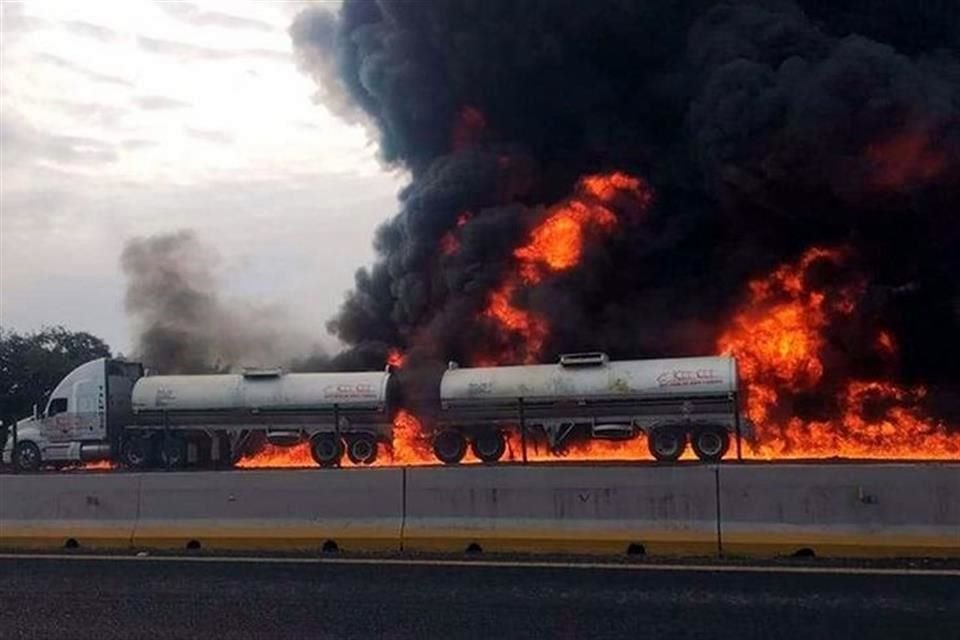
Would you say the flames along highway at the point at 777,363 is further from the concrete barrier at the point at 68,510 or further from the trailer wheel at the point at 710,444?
the concrete barrier at the point at 68,510

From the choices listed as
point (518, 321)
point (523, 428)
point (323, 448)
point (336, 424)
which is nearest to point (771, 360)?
point (518, 321)

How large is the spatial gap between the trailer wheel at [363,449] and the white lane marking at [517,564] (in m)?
16.2

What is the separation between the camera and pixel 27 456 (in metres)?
29.8

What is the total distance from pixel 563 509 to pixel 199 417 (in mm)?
19879

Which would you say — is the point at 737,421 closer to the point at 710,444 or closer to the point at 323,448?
the point at 710,444

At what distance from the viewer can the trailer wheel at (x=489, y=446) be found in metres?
26.1

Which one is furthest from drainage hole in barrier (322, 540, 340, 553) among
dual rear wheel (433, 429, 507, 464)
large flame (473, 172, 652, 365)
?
large flame (473, 172, 652, 365)

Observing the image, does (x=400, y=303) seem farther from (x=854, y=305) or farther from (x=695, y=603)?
(x=695, y=603)

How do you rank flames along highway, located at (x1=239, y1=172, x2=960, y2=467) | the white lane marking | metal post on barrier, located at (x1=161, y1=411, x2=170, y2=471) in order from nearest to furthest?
the white lane marking, flames along highway, located at (x1=239, y1=172, x2=960, y2=467), metal post on barrier, located at (x1=161, y1=411, x2=170, y2=471)

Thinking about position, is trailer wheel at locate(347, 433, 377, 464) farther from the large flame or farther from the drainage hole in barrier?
the drainage hole in barrier

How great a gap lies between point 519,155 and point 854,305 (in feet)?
36.5

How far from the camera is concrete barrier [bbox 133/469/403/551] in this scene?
10164 millimetres

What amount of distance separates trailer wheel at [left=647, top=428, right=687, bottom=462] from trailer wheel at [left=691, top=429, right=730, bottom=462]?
29 centimetres

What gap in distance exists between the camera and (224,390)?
92.0 ft
